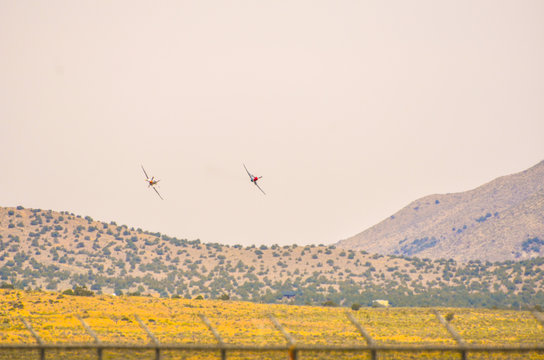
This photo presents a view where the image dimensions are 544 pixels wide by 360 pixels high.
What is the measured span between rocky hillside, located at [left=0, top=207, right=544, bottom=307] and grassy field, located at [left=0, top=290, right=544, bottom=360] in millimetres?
37084

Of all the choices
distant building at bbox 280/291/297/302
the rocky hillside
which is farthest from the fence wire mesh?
the rocky hillside

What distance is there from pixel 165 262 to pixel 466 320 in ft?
315

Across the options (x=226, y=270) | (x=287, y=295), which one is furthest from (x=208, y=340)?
(x=226, y=270)

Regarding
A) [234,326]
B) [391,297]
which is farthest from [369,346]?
[391,297]

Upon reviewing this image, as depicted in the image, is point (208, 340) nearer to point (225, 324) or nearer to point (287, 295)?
point (225, 324)

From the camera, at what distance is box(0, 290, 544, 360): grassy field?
4497 centimetres

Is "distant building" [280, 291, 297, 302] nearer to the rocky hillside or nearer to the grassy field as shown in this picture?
the rocky hillside

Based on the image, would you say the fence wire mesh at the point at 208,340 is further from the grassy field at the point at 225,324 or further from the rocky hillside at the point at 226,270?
the rocky hillside at the point at 226,270

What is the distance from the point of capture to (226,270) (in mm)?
151250

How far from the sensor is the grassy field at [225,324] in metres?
45.0

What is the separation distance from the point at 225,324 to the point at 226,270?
88.9 meters

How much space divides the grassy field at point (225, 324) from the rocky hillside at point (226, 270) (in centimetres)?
3708

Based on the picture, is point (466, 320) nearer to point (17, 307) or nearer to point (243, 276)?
point (17, 307)

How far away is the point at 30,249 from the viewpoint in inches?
5797
